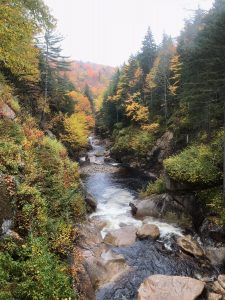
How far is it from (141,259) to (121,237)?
236cm

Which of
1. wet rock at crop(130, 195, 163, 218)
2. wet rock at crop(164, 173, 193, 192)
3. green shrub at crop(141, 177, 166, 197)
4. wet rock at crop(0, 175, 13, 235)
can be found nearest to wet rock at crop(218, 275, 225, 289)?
wet rock at crop(164, 173, 193, 192)

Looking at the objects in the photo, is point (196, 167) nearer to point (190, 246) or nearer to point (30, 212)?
point (190, 246)

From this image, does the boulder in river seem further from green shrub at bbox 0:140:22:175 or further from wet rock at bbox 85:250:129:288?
green shrub at bbox 0:140:22:175

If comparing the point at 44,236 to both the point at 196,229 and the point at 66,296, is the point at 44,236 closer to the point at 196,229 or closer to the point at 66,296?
the point at 66,296

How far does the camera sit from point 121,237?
16453mm

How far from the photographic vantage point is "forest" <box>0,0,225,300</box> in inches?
359

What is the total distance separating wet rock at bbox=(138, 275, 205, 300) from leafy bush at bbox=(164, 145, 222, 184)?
25.5ft

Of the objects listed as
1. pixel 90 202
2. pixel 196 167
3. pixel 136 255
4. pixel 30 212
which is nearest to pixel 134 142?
pixel 90 202

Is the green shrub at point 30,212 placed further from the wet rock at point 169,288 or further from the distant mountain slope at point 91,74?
the distant mountain slope at point 91,74

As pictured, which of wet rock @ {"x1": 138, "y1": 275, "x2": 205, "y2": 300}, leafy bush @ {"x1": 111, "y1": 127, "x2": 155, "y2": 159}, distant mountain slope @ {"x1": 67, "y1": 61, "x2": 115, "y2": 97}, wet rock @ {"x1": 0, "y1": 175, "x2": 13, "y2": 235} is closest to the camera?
wet rock @ {"x1": 0, "y1": 175, "x2": 13, "y2": 235}

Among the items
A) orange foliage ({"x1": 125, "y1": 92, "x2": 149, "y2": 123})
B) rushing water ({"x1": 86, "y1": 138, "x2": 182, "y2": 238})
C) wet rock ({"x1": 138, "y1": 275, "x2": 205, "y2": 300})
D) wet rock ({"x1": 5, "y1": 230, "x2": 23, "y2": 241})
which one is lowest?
rushing water ({"x1": 86, "y1": 138, "x2": 182, "y2": 238})

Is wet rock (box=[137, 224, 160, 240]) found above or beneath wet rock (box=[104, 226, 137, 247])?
above

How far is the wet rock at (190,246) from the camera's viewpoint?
14.6 meters

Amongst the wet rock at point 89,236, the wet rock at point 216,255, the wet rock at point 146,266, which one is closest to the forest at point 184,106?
the wet rock at point 216,255
